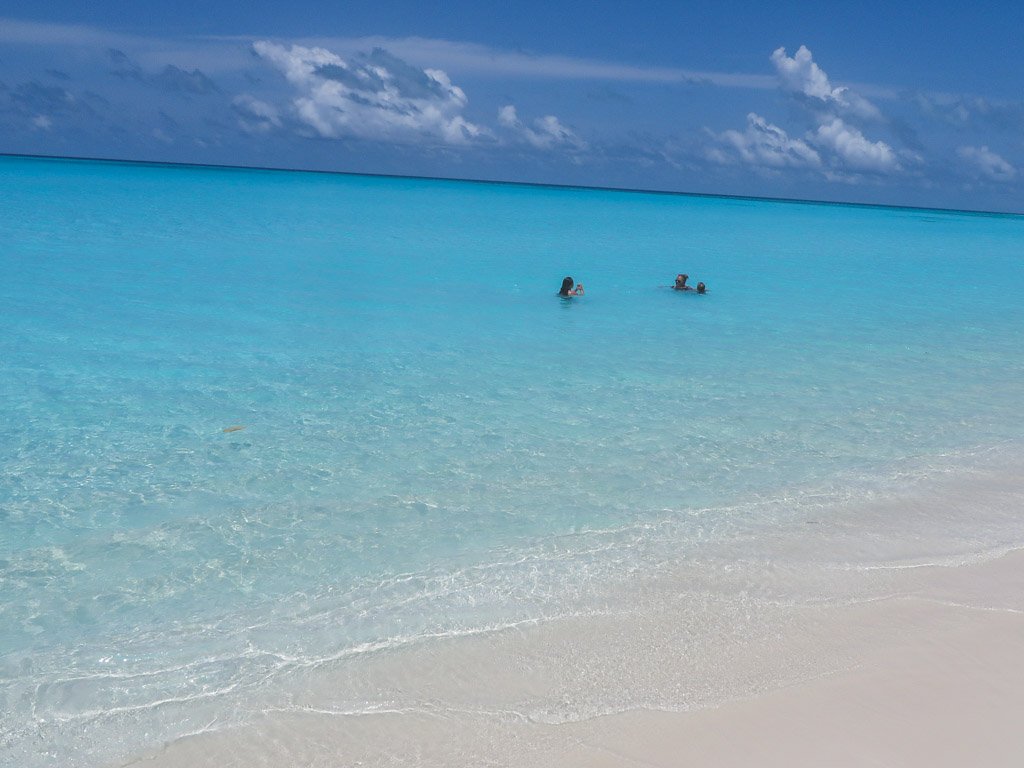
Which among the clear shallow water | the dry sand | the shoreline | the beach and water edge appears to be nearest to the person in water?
the clear shallow water

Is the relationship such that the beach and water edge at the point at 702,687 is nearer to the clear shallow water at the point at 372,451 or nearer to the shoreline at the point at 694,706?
the shoreline at the point at 694,706

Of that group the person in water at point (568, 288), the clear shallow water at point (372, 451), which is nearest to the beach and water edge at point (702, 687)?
the clear shallow water at point (372, 451)

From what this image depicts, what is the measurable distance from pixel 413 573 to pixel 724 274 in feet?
71.0

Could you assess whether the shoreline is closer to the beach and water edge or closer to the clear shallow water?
the beach and water edge

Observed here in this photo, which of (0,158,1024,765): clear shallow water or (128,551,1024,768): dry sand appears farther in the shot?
(0,158,1024,765): clear shallow water

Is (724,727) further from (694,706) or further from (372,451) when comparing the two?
(372,451)

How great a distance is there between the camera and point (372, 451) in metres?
7.72

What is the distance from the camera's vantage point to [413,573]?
18.2ft

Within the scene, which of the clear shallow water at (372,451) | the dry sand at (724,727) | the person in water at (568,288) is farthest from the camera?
the person in water at (568,288)

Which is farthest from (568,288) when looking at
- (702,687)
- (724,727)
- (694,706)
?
(724,727)

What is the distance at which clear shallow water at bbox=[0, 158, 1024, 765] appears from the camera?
15.7 ft

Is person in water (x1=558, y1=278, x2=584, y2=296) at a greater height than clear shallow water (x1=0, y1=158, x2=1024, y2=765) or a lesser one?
greater

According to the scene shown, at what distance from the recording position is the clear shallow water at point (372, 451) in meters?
4.78

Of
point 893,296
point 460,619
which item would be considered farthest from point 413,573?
point 893,296
